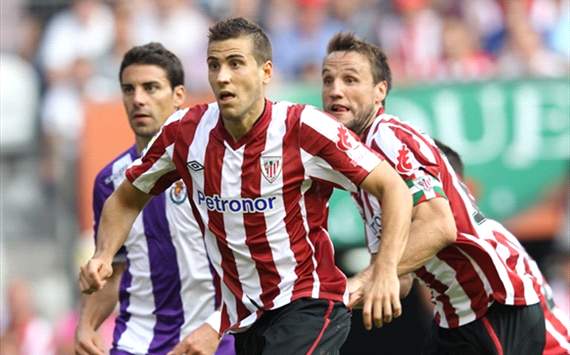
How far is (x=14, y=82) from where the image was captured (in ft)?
46.1

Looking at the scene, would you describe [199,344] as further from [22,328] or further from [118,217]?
[22,328]

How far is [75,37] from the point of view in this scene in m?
14.5

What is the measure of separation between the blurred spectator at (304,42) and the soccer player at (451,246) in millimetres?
6963

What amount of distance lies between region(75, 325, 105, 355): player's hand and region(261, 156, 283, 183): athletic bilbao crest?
1.83 m

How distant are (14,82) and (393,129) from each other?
27.1 feet

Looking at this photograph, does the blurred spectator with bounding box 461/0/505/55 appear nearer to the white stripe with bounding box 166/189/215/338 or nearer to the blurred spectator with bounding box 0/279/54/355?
the blurred spectator with bounding box 0/279/54/355

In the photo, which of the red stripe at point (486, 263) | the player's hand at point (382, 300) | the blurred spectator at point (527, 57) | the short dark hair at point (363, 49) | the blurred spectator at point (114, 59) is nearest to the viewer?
the player's hand at point (382, 300)

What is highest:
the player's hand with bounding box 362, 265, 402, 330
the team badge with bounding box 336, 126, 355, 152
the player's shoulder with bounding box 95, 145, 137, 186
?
the team badge with bounding box 336, 126, 355, 152

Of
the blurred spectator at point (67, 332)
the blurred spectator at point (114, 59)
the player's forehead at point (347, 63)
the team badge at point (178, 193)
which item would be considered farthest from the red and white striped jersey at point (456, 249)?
the blurred spectator at point (114, 59)

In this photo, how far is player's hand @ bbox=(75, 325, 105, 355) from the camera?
747 centimetres

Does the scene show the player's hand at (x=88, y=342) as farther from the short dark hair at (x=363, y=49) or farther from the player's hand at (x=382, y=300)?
the player's hand at (x=382, y=300)

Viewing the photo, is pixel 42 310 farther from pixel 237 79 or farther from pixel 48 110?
pixel 237 79

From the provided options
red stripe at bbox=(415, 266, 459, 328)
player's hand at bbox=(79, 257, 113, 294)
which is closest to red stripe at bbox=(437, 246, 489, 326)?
red stripe at bbox=(415, 266, 459, 328)

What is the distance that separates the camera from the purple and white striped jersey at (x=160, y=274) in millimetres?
7496
